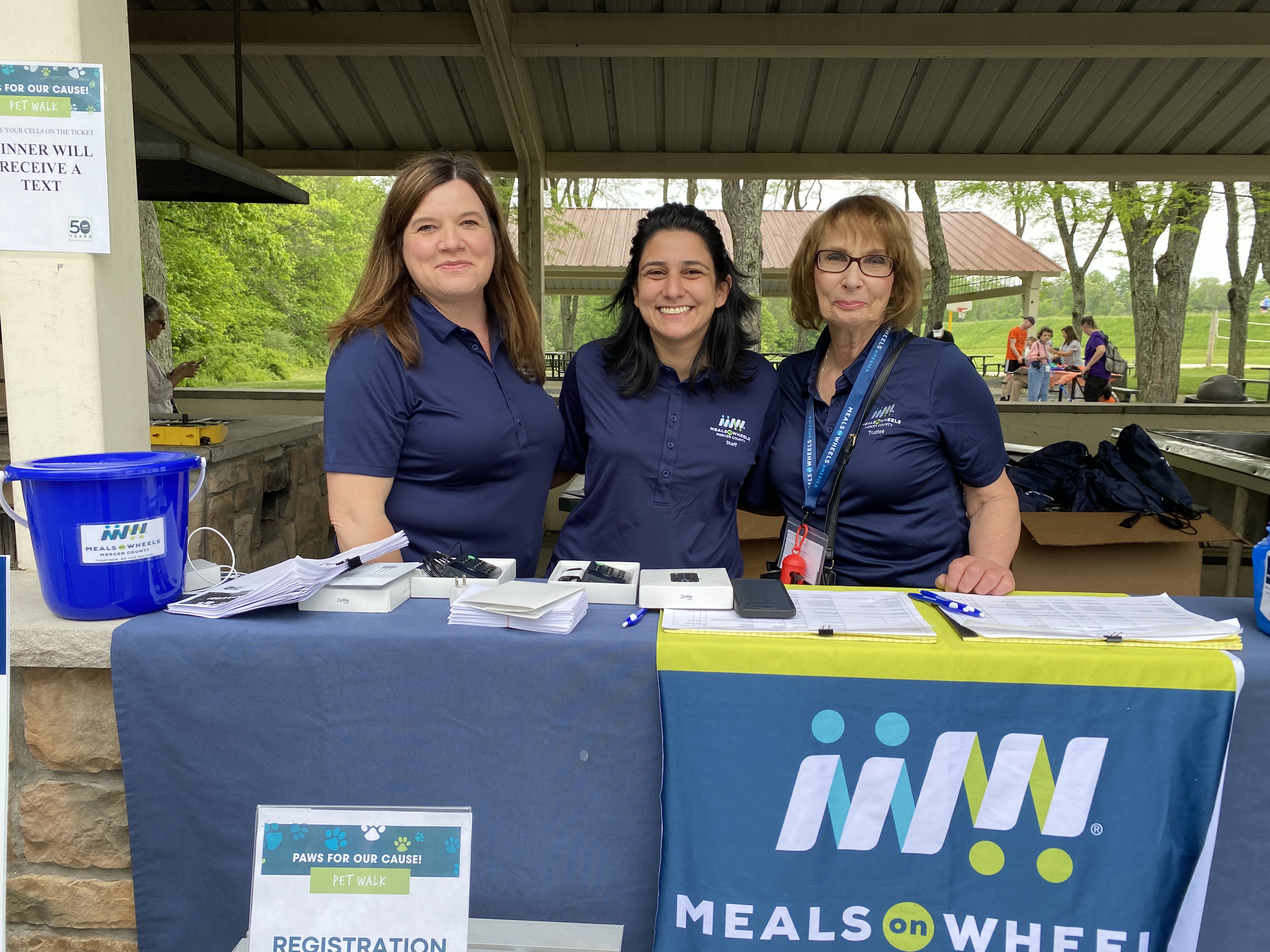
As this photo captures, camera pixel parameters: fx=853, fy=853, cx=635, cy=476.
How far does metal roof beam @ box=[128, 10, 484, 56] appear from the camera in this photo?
5.39m

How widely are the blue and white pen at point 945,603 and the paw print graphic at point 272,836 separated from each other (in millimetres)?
1266

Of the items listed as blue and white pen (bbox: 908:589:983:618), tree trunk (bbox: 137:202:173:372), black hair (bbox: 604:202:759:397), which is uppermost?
tree trunk (bbox: 137:202:173:372)

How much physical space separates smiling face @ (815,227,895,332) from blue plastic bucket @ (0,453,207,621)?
1530mm

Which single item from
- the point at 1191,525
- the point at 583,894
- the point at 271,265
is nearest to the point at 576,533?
the point at 583,894

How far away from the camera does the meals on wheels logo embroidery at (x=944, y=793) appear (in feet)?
4.91

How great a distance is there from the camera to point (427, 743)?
5.24ft

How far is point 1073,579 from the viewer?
416 cm

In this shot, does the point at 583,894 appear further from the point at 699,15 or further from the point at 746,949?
the point at 699,15

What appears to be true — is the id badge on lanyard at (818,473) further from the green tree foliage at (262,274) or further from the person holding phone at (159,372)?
the green tree foliage at (262,274)

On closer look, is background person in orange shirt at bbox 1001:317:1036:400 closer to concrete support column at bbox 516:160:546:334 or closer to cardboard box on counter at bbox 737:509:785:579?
concrete support column at bbox 516:160:546:334

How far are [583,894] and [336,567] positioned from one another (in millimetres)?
805

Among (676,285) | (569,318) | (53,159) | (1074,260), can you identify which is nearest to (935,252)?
(1074,260)

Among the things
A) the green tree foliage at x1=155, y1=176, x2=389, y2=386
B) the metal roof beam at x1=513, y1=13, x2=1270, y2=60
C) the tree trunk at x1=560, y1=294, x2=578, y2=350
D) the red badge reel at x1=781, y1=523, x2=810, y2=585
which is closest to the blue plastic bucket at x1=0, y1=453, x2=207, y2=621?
the red badge reel at x1=781, y1=523, x2=810, y2=585

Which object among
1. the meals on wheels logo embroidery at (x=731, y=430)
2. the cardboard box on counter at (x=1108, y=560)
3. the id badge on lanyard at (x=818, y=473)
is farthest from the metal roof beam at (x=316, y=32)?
the cardboard box on counter at (x=1108, y=560)
